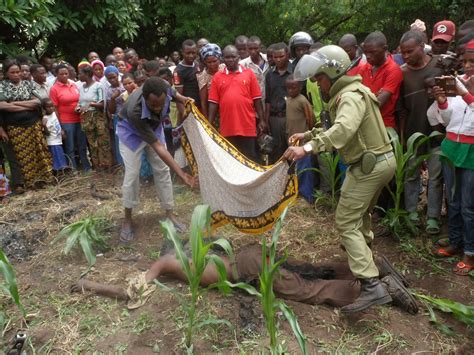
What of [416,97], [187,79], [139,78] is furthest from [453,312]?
[139,78]

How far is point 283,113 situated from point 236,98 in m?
0.63

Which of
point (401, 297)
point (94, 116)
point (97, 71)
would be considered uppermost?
point (97, 71)

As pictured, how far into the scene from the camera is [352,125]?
2947mm

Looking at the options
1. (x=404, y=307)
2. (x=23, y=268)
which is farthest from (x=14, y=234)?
(x=404, y=307)

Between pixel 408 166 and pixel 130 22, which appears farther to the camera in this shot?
pixel 130 22

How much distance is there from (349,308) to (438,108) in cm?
198

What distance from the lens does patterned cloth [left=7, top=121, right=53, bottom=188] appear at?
609 cm

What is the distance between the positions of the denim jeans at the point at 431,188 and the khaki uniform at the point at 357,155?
1.16 meters

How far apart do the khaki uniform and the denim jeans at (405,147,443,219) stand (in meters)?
1.16

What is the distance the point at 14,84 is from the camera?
5961mm

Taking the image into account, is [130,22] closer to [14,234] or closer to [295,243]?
[14,234]

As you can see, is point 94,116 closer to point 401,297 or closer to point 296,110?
point 296,110

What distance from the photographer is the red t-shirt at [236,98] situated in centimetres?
530

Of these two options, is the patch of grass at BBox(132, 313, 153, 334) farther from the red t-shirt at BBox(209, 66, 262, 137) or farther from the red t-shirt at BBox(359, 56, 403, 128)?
the red t-shirt at BBox(359, 56, 403, 128)
